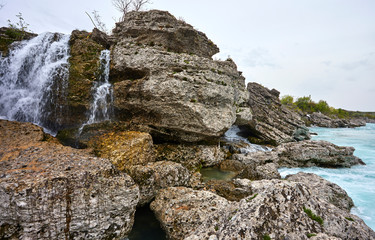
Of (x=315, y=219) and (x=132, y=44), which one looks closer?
(x=315, y=219)

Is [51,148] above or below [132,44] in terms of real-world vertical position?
below

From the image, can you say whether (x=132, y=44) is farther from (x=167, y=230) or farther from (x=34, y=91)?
(x=167, y=230)

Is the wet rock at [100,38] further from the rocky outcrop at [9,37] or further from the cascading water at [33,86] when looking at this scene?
the rocky outcrop at [9,37]

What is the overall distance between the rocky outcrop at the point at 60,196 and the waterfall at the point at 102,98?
541cm

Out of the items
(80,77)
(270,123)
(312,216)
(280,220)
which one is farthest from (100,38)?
(270,123)

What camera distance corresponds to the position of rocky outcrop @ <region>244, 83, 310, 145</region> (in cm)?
2328

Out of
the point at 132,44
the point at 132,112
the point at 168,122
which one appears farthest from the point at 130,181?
the point at 132,44

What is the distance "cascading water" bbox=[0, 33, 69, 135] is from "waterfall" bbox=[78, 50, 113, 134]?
6.23 feet

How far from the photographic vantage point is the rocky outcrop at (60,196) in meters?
4.43

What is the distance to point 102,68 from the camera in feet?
43.0

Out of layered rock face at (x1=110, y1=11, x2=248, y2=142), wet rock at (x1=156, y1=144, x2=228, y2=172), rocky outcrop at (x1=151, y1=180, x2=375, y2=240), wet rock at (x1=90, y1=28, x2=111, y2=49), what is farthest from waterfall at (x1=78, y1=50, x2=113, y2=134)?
rocky outcrop at (x1=151, y1=180, x2=375, y2=240)

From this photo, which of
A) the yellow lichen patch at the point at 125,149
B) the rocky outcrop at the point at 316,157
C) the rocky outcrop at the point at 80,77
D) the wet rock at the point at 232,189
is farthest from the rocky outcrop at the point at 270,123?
the rocky outcrop at the point at 80,77

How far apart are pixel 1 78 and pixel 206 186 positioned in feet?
50.4

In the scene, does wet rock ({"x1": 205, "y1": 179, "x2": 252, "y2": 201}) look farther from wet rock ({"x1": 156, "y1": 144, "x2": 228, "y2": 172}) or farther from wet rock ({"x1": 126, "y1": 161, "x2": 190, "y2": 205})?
wet rock ({"x1": 156, "y1": 144, "x2": 228, "y2": 172})
